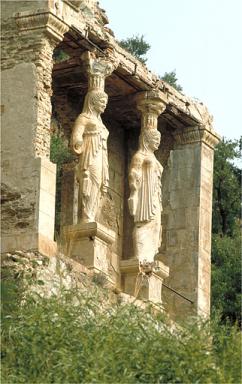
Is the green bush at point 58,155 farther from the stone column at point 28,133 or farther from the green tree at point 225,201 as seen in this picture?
the stone column at point 28,133

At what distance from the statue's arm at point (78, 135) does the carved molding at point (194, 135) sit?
9.10 ft

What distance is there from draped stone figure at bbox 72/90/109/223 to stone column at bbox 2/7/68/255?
1.04 m

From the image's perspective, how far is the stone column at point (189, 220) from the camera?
75.3 feet

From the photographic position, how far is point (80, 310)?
59.3 ft

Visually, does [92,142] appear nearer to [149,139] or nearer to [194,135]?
[149,139]

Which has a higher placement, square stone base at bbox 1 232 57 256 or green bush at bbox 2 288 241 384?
square stone base at bbox 1 232 57 256

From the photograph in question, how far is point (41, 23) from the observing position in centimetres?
2006

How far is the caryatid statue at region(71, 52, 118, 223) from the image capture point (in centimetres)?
2106

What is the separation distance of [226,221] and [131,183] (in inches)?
336

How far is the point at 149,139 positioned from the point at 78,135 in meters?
1.60

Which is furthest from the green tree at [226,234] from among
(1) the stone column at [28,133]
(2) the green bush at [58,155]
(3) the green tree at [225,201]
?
(1) the stone column at [28,133]

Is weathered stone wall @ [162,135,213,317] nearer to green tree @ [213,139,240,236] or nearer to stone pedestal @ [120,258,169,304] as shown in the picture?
stone pedestal @ [120,258,169,304]

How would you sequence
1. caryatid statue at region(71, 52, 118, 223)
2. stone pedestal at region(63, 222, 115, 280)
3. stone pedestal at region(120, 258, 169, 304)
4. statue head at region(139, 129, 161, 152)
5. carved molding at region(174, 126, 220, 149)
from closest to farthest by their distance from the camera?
stone pedestal at region(63, 222, 115, 280) < caryatid statue at region(71, 52, 118, 223) < stone pedestal at region(120, 258, 169, 304) < statue head at region(139, 129, 161, 152) < carved molding at region(174, 126, 220, 149)

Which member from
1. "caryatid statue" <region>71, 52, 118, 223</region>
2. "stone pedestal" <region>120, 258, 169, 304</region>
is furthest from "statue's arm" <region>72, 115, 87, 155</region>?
"stone pedestal" <region>120, 258, 169, 304</region>
